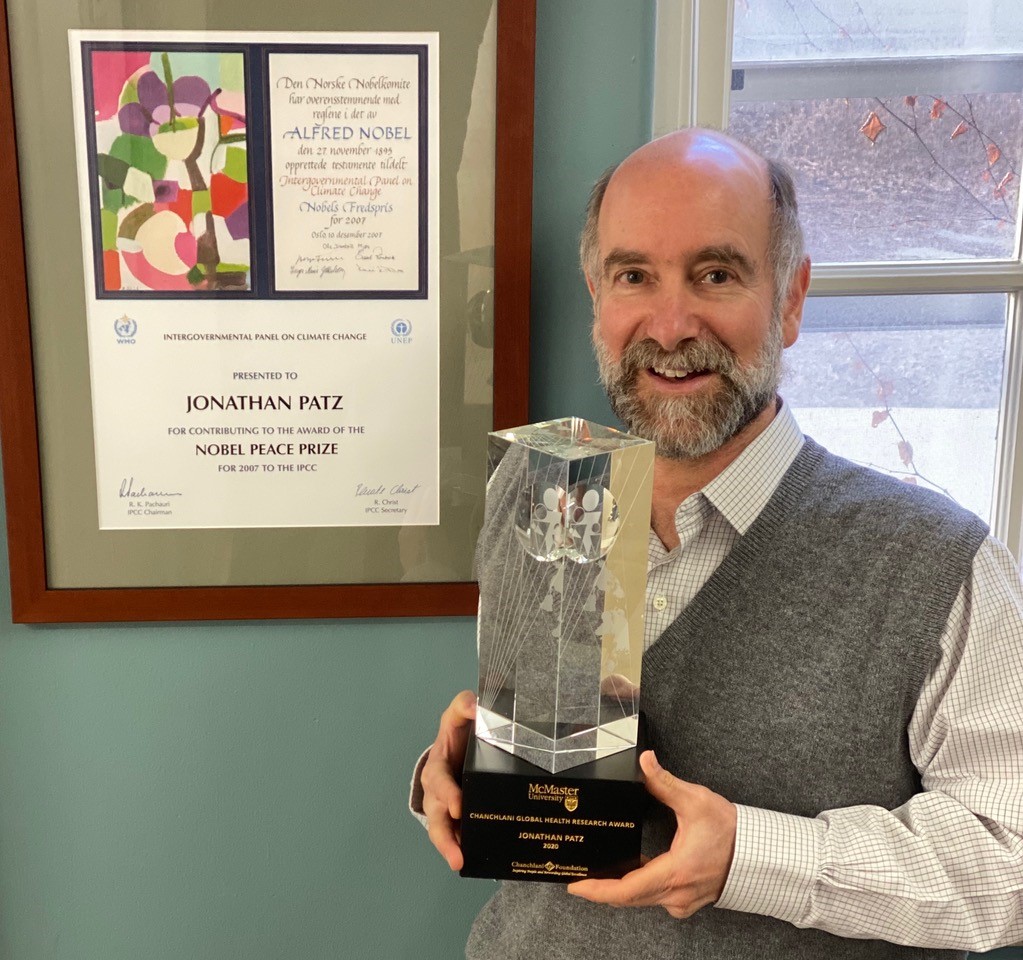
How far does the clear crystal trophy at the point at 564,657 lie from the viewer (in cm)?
74

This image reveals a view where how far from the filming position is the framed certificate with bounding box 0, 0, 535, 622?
104 centimetres

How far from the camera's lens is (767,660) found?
2.93 feet

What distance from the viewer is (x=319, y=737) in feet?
3.96

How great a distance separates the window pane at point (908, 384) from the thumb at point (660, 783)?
2.01 ft

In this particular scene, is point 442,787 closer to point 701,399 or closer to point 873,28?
point 701,399

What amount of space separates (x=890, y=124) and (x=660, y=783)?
84cm

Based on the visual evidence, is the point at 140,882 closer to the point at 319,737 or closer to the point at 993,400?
the point at 319,737

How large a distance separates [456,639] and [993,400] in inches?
29.4

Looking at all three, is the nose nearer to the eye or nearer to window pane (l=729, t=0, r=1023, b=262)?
the eye

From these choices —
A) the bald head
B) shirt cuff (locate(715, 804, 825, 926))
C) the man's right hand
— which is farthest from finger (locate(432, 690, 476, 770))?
the bald head

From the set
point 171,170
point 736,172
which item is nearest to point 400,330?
point 171,170

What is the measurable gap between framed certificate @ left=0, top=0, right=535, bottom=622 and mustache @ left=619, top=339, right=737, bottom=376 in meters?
0.20

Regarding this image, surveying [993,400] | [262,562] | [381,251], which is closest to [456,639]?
[262,562]
